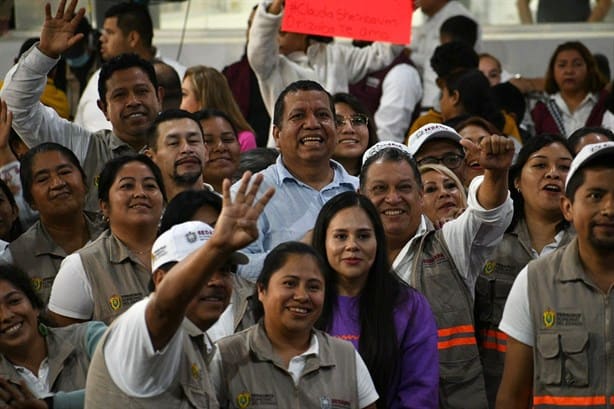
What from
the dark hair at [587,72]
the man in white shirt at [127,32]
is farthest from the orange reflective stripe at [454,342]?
the dark hair at [587,72]

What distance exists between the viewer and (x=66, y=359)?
577 cm

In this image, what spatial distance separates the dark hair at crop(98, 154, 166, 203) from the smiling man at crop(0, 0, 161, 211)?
838 millimetres

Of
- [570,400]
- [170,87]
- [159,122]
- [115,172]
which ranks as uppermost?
[170,87]

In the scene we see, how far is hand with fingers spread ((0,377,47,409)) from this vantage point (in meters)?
5.28

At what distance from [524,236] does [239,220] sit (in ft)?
8.42

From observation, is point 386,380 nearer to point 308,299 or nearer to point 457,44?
point 308,299

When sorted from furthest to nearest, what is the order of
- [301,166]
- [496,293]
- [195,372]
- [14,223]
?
[14,223], [301,166], [496,293], [195,372]

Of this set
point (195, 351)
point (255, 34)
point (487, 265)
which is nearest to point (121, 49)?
point (255, 34)

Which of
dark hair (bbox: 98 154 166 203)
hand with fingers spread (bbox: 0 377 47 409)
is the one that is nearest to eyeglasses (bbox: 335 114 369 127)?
dark hair (bbox: 98 154 166 203)

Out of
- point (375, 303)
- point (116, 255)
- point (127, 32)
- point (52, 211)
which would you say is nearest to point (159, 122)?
point (52, 211)

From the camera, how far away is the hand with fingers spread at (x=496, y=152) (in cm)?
610

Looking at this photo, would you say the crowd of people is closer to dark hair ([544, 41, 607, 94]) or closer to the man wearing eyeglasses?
the man wearing eyeglasses

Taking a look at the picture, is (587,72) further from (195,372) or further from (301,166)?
(195,372)

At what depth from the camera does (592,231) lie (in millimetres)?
5816
